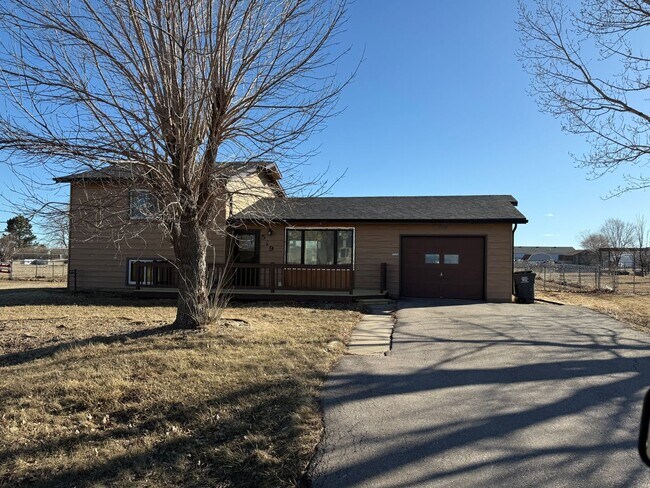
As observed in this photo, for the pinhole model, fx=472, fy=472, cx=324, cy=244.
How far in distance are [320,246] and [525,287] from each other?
6820 millimetres

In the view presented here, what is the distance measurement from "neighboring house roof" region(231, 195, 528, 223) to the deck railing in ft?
5.57

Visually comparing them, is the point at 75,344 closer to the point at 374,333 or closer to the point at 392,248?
the point at 374,333

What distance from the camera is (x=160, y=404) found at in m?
4.98

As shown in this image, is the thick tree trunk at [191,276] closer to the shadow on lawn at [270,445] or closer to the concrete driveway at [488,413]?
the concrete driveway at [488,413]

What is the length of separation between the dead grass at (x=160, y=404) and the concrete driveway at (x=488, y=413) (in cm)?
47

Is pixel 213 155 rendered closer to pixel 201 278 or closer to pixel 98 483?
pixel 201 278

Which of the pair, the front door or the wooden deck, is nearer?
the wooden deck

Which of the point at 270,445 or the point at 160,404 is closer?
the point at 270,445

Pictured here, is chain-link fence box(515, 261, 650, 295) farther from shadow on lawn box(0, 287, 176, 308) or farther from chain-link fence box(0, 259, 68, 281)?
chain-link fence box(0, 259, 68, 281)

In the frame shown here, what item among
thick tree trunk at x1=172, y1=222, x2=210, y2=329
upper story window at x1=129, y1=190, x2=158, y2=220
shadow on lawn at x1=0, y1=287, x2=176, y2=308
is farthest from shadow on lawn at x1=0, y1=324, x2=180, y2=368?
shadow on lawn at x1=0, y1=287, x2=176, y2=308

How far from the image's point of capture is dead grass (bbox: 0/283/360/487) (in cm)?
373

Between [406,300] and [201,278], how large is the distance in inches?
316

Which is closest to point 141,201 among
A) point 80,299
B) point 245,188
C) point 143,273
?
point 245,188

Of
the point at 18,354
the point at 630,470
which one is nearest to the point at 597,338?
the point at 630,470
